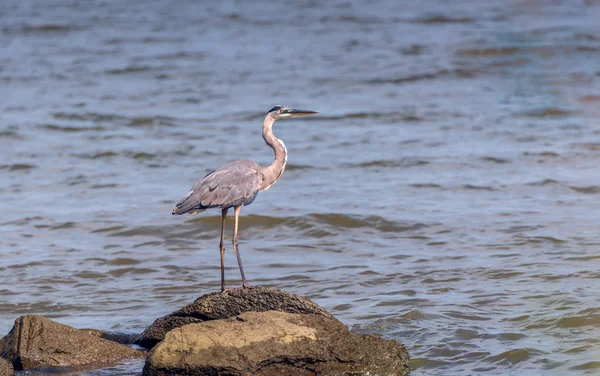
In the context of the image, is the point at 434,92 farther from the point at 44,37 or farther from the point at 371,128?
the point at 44,37

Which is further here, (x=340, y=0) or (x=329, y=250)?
(x=340, y=0)

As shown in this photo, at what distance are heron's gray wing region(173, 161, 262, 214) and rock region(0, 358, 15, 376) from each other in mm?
1568

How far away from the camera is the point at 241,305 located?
268 inches

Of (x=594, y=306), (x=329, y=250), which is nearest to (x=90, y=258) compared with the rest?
(x=329, y=250)

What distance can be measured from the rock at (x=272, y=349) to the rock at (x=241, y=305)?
247 mm

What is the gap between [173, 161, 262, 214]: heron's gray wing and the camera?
23.5 feet

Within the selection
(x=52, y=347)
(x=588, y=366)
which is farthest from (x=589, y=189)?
(x=52, y=347)

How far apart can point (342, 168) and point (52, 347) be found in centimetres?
670

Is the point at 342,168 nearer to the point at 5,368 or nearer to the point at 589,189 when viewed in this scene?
the point at 589,189

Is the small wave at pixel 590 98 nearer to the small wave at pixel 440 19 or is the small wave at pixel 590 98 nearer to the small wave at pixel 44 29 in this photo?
the small wave at pixel 440 19

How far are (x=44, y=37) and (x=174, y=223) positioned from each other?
13.6 metres

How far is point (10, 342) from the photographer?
265 inches

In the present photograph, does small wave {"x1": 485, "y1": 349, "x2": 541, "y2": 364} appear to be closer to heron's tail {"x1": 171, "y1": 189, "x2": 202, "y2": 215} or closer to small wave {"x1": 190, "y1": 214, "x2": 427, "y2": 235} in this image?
heron's tail {"x1": 171, "y1": 189, "x2": 202, "y2": 215}

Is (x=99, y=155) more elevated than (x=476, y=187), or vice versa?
(x=99, y=155)
